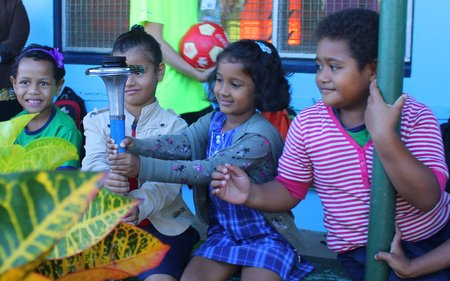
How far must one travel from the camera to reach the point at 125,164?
2.29 m

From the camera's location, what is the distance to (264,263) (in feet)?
8.13

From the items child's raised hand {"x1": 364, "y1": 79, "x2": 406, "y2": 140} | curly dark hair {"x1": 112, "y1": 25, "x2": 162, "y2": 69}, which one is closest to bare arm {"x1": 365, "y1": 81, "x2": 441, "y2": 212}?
child's raised hand {"x1": 364, "y1": 79, "x2": 406, "y2": 140}

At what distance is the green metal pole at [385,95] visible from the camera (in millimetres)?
1739

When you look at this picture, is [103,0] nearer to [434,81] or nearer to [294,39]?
[294,39]

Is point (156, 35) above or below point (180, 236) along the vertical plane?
above

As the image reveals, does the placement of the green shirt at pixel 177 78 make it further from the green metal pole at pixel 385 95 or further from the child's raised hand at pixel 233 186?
the green metal pole at pixel 385 95

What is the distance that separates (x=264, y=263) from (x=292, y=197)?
0.89 ft

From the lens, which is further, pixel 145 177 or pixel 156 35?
pixel 156 35

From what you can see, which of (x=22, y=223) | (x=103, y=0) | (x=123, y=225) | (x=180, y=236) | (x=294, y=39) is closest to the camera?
(x=22, y=223)

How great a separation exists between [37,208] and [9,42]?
448cm

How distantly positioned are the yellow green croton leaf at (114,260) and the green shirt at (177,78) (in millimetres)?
2623

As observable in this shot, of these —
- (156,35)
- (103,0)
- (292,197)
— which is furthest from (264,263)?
(103,0)

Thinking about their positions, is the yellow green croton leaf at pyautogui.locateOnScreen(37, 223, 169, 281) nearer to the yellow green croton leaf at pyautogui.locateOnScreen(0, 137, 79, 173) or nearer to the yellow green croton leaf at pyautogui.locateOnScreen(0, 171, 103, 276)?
the yellow green croton leaf at pyautogui.locateOnScreen(0, 137, 79, 173)

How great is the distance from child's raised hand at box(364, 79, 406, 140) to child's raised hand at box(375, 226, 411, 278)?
33 cm
